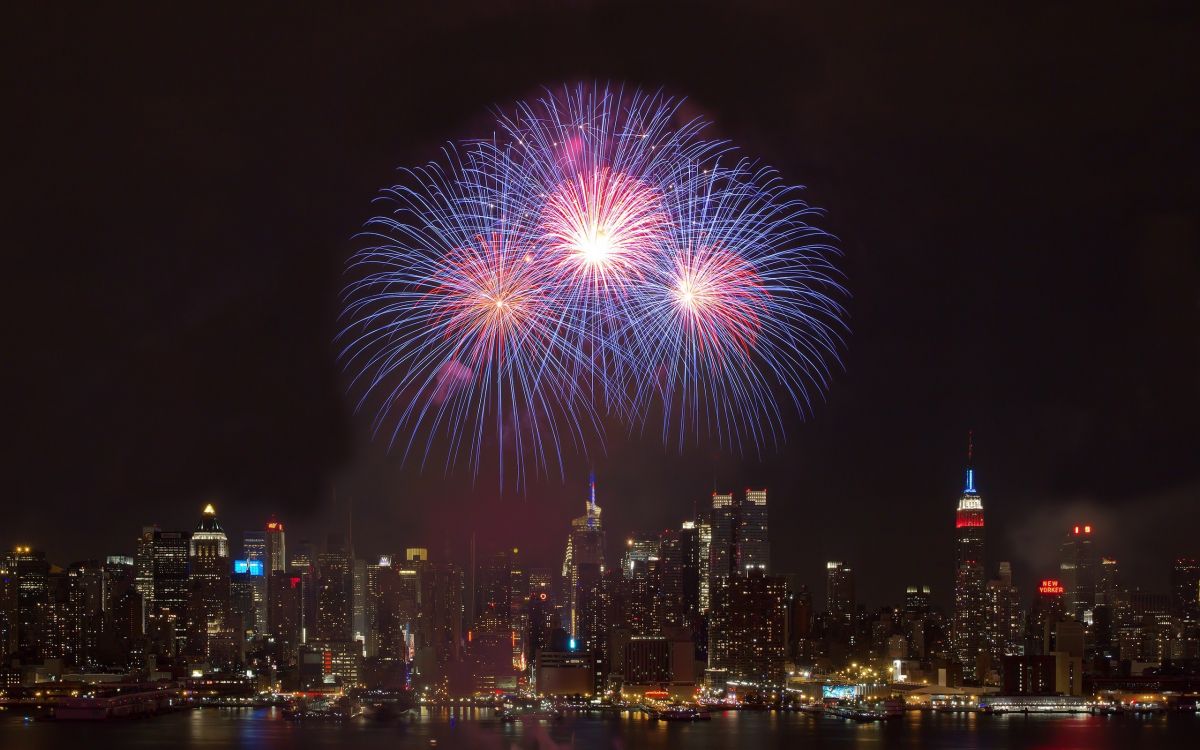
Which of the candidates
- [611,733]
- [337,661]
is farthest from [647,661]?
[611,733]

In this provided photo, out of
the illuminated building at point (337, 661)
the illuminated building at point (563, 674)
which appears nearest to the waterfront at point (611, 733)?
the illuminated building at point (563, 674)

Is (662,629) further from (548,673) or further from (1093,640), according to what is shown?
(1093,640)

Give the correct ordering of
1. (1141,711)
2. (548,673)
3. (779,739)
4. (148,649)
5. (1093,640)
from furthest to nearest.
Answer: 1. (1093,640)
2. (148,649)
3. (548,673)
4. (1141,711)
5. (779,739)

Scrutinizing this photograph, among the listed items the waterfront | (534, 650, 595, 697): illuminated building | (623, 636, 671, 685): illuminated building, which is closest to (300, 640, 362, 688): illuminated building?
(534, 650, 595, 697): illuminated building

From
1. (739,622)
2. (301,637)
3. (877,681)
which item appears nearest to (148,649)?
(301,637)

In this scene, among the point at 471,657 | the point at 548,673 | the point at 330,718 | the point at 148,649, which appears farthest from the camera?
the point at 148,649

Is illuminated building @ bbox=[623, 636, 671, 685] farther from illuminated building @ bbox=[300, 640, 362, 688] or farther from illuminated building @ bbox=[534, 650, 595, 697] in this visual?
illuminated building @ bbox=[300, 640, 362, 688]
